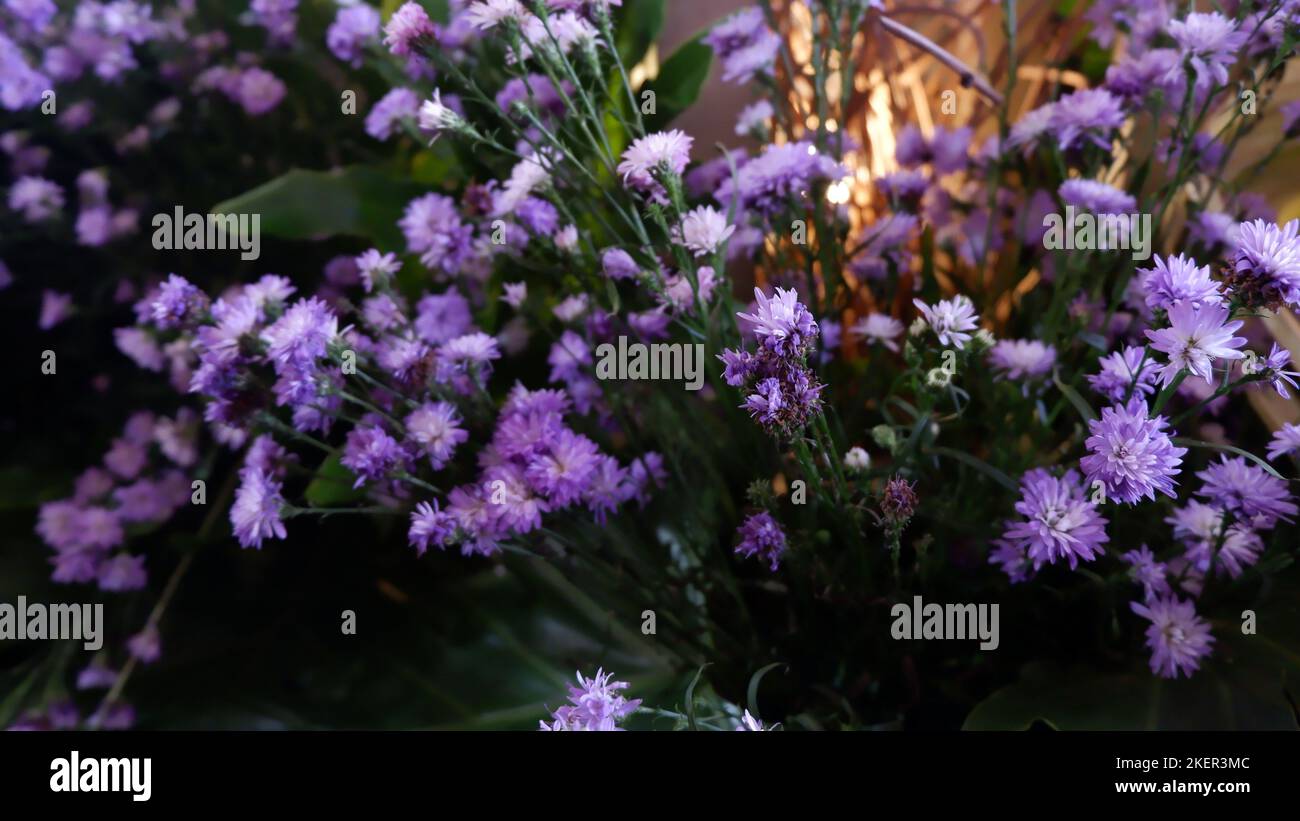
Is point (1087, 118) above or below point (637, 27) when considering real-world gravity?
below

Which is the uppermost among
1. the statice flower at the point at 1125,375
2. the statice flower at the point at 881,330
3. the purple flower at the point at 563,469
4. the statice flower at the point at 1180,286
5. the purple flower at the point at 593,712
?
the statice flower at the point at 881,330

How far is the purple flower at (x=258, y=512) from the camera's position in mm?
366

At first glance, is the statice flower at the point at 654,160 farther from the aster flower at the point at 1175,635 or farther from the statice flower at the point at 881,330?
the aster flower at the point at 1175,635

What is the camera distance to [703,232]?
0.35 metres

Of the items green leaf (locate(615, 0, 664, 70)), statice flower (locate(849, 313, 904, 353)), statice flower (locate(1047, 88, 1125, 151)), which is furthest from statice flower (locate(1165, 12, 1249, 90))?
green leaf (locate(615, 0, 664, 70))

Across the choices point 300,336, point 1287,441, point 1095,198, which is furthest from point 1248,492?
point 300,336

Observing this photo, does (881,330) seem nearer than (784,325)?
No

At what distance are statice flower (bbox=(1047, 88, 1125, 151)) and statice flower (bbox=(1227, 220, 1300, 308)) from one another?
0.14 m

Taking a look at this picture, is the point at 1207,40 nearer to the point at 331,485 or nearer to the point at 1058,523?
the point at 1058,523

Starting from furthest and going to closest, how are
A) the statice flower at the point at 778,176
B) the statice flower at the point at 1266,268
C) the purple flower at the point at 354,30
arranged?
the purple flower at the point at 354,30, the statice flower at the point at 778,176, the statice flower at the point at 1266,268

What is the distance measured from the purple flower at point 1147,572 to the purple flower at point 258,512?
12.6 inches

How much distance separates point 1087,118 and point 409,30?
28cm

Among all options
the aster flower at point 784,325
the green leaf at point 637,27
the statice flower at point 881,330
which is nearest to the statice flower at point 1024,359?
the statice flower at point 881,330

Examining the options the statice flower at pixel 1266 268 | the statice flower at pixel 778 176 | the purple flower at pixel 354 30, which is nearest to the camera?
the statice flower at pixel 1266 268
